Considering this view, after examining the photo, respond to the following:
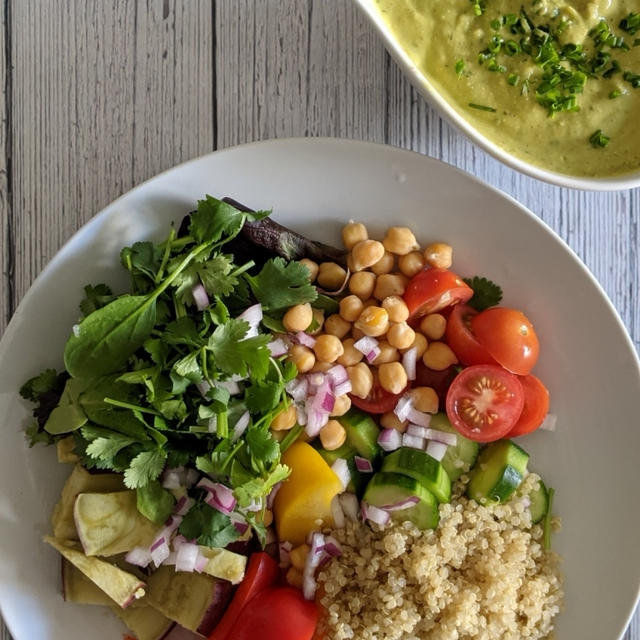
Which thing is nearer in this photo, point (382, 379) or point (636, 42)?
point (636, 42)

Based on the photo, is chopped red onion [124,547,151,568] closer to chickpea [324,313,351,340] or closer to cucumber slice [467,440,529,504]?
chickpea [324,313,351,340]

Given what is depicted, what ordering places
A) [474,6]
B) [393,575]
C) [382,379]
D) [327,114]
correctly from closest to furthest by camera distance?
1. [474,6]
2. [393,575]
3. [382,379]
4. [327,114]

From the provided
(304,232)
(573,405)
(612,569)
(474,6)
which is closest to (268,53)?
(304,232)

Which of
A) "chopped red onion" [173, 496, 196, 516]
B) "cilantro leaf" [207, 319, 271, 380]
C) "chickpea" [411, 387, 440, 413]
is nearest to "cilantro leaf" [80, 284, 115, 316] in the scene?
"cilantro leaf" [207, 319, 271, 380]

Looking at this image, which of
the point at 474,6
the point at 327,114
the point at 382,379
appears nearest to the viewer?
the point at 474,6

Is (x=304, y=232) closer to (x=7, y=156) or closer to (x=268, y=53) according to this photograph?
(x=268, y=53)

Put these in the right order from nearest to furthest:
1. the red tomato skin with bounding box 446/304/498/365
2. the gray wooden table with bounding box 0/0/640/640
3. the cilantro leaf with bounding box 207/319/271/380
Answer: the cilantro leaf with bounding box 207/319/271/380
the red tomato skin with bounding box 446/304/498/365
the gray wooden table with bounding box 0/0/640/640

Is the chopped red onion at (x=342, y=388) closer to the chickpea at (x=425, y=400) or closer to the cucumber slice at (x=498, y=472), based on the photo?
the chickpea at (x=425, y=400)
